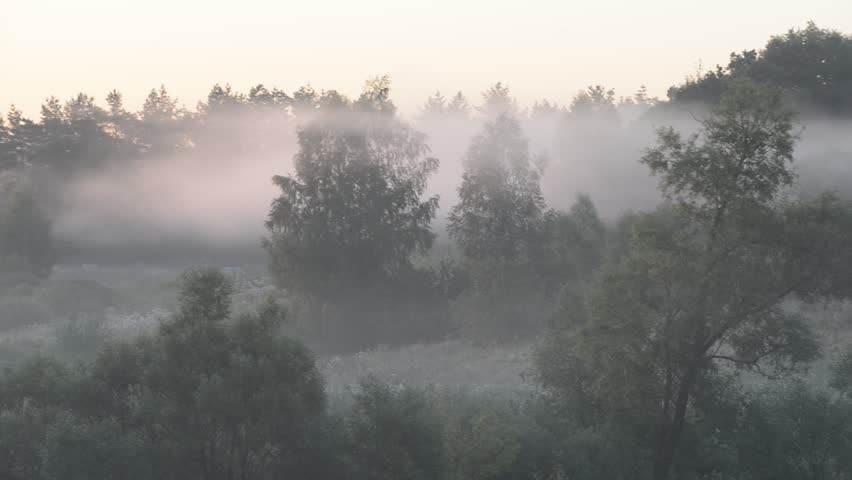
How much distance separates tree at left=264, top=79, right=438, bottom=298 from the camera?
6294cm

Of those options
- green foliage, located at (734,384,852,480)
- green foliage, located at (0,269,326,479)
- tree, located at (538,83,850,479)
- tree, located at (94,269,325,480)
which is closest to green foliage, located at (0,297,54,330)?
green foliage, located at (0,269,326,479)

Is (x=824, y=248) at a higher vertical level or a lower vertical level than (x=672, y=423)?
higher

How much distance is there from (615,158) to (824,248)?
226ft

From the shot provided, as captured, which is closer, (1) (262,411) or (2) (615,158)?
(1) (262,411)

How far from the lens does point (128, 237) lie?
10225 centimetres

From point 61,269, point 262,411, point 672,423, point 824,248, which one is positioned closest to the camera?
point 262,411

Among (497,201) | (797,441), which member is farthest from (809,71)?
(797,441)

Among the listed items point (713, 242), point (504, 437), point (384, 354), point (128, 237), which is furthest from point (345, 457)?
point (128, 237)

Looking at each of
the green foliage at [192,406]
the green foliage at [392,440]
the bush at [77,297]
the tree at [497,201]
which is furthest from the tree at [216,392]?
the bush at [77,297]

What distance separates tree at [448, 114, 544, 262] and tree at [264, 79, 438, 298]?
3.64 meters

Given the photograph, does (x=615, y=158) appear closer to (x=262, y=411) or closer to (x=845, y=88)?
(x=845, y=88)

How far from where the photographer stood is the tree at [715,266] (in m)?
28.4

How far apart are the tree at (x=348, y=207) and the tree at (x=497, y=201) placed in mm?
3639

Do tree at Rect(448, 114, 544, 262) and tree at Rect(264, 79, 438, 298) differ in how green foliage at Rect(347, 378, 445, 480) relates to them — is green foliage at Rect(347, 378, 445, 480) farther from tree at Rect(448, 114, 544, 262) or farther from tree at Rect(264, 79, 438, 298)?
tree at Rect(264, 79, 438, 298)
